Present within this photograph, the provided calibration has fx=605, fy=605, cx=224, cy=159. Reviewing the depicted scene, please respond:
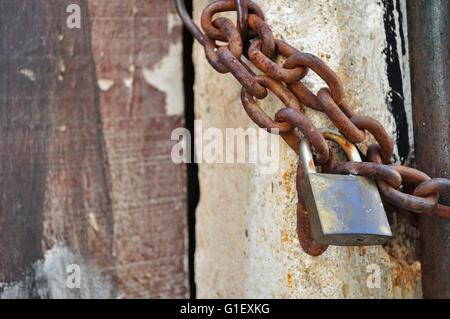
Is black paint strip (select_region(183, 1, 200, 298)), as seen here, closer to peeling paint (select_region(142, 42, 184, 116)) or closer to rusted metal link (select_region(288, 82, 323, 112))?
peeling paint (select_region(142, 42, 184, 116))

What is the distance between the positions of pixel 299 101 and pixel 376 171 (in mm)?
127

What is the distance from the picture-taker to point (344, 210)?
66 cm

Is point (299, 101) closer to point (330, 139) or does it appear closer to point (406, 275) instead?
point (330, 139)

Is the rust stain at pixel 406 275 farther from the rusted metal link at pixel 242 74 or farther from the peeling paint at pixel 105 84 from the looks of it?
the peeling paint at pixel 105 84

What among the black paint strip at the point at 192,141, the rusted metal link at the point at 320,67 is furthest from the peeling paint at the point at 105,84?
the rusted metal link at the point at 320,67

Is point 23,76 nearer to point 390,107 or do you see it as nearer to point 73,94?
point 73,94

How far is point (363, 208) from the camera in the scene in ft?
2.18

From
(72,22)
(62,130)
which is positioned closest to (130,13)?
(72,22)

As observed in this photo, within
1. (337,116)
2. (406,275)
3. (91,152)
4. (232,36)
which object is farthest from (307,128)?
(91,152)

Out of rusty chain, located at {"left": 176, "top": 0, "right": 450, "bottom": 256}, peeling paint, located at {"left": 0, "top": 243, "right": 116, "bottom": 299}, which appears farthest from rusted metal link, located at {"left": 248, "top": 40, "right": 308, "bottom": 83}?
peeling paint, located at {"left": 0, "top": 243, "right": 116, "bottom": 299}

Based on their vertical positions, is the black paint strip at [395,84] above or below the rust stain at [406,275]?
above

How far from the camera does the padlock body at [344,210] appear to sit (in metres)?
0.65

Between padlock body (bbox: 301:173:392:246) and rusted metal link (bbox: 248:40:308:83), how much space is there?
0.37 ft

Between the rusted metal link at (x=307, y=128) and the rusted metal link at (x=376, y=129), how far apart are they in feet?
0.16
